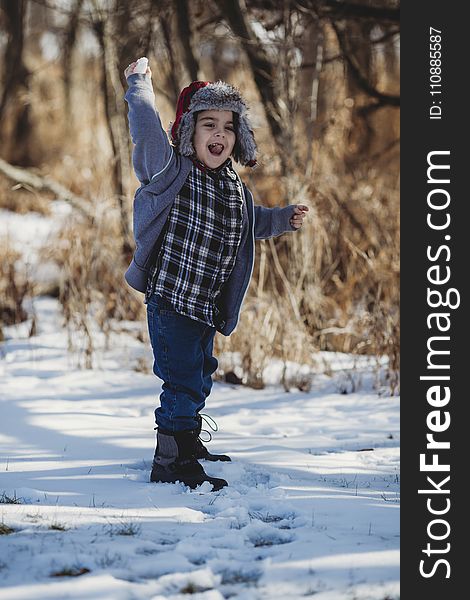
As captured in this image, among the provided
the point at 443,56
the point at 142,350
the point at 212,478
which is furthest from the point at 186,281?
the point at 142,350

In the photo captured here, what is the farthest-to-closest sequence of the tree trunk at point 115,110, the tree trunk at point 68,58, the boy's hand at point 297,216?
1. the tree trunk at point 68,58
2. the tree trunk at point 115,110
3. the boy's hand at point 297,216

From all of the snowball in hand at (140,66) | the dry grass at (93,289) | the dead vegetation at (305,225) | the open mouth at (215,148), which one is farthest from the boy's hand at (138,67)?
the dry grass at (93,289)

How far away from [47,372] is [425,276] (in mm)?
2646

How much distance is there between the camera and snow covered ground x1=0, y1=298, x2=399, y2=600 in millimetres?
2311

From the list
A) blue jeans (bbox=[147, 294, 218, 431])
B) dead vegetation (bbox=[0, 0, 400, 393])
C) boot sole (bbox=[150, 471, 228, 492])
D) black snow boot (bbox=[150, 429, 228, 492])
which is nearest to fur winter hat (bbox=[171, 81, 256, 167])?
blue jeans (bbox=[147, 294, 218, 431])

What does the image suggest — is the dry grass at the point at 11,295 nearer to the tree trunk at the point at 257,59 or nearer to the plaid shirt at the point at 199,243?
the tree trunk at the point at 257,59

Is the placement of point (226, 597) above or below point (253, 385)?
below

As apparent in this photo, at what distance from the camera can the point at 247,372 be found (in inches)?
210

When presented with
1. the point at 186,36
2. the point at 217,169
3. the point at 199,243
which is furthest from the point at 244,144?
the point at 186,36

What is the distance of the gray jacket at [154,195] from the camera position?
312 cm

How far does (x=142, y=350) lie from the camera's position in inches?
231

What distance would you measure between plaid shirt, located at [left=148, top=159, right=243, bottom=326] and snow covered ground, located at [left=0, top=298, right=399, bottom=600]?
668 millimetres

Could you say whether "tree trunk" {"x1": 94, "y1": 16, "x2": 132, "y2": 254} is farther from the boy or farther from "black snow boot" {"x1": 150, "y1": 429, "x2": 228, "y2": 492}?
"black snow boot" {"x1": 150, "y1": 429, "x2": 228, "y2": 492}

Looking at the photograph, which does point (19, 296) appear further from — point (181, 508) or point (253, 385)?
point (181, 508)
